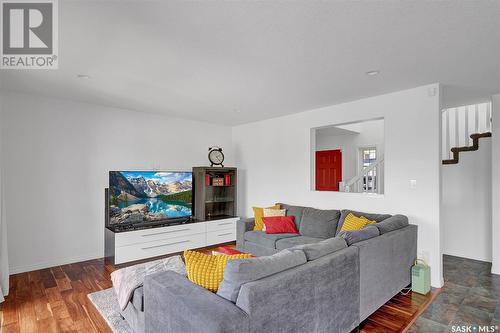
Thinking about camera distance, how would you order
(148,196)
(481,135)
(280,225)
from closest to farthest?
(280,225) < (481,135) < (148,196)

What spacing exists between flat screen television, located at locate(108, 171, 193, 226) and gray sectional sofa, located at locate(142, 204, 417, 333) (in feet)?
8.64

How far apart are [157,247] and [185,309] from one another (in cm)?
308

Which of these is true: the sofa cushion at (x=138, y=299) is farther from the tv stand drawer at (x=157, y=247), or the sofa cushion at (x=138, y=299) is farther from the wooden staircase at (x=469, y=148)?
the wooden staircase at (x=469, y=148)

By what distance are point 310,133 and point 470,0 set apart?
3055 millimetres

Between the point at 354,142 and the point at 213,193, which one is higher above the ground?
the point at 354,142

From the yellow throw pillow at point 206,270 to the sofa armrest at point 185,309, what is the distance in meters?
0.08

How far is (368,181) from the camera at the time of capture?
5.50 metres

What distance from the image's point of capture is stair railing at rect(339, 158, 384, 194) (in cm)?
490

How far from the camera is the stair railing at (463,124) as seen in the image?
445 cm

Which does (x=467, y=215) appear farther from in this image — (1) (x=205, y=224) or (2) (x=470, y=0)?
(1) (x=205, y=224)

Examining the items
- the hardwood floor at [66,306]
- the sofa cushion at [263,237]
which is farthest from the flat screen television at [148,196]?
the sofa cushion at [263,237]

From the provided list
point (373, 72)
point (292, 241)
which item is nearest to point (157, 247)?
point (292, 241)

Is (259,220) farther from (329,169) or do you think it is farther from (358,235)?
(329,169)

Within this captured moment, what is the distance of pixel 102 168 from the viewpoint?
4.38 metres
